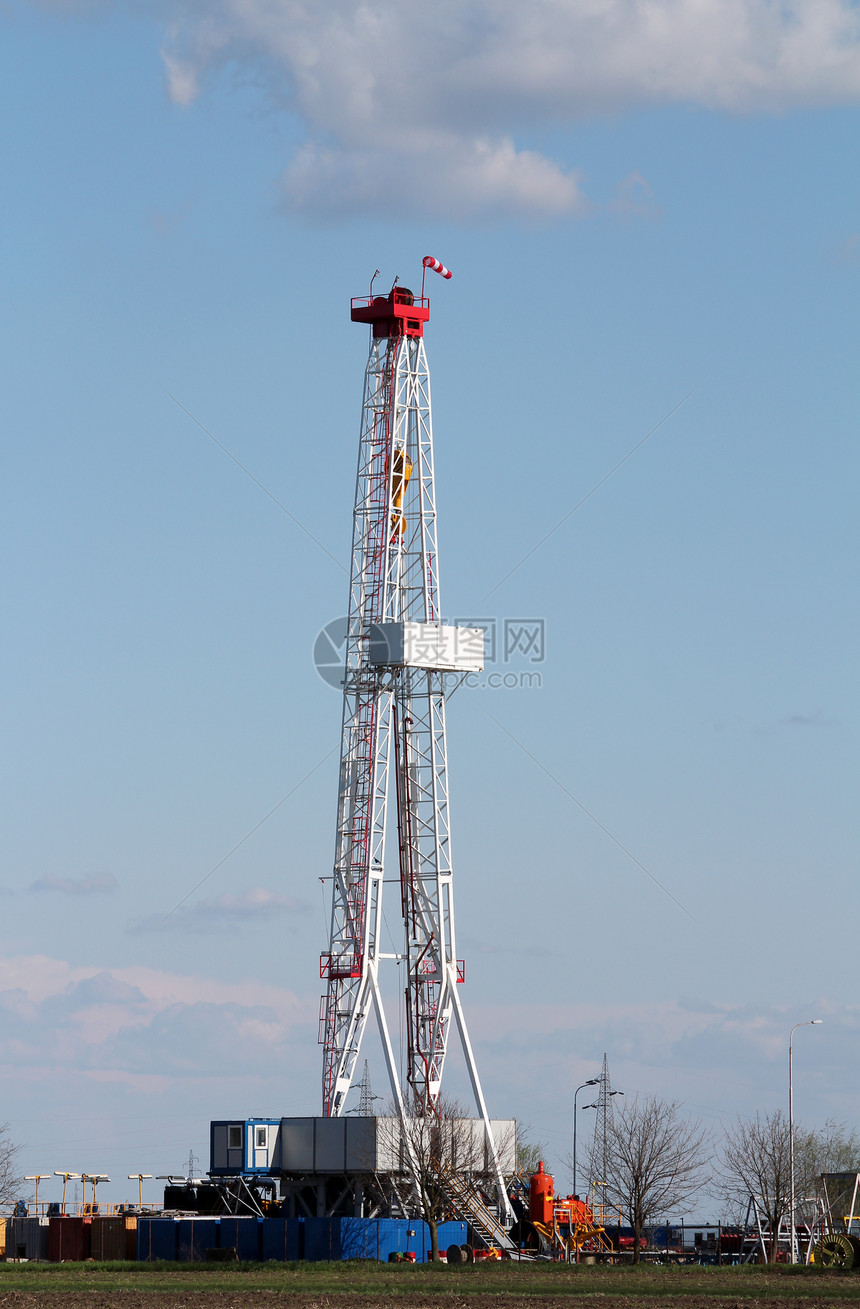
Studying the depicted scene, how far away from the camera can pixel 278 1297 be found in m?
42.6

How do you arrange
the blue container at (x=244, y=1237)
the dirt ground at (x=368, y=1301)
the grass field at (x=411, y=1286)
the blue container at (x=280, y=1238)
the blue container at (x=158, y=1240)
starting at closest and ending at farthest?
the dirt ground at (x=368, y=1301), the grass field at (x=411, y=1286), the blue container at (x=280, y=1238), the blue container at (x=244, y=1237), the blue container at (x=158, y=1240)

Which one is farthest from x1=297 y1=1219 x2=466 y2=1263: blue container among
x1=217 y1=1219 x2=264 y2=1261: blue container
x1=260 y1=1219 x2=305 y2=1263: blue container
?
x1=217 y1=1219 x2=264 y2=1261: blue container

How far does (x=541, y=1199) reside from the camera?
2574 inches

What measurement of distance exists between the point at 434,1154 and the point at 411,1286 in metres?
17.8

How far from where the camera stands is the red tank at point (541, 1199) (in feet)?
214

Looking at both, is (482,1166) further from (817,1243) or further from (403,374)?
(403,374)

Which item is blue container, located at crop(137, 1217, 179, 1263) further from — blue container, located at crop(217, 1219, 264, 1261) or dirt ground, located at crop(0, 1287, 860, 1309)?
dirt ground, located at crop(0, 1287, 860, 1309)

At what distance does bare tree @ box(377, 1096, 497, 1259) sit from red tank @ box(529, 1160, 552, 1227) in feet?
8.33

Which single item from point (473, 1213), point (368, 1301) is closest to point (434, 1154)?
point (473, 1213)

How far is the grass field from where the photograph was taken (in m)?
41.1

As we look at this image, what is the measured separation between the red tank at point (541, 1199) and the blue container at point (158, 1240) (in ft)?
41.9

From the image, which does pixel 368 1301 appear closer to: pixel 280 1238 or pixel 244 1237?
pixel 280 1238

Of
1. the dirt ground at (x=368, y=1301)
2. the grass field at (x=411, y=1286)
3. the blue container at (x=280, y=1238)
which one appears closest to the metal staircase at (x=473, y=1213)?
the grass field at (x=411, y=1286)

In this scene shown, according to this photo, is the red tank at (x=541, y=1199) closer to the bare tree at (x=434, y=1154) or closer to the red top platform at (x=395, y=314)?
the bare tree at (x=434, y=1154)
